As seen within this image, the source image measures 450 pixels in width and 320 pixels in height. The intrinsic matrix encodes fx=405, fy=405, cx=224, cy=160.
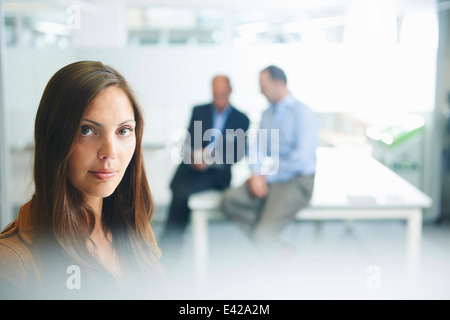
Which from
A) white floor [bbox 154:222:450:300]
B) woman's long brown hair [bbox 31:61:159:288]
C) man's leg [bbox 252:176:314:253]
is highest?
woman's long brown hair [bbox 31:61:159:288]

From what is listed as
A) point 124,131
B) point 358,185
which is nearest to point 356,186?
point 358,185

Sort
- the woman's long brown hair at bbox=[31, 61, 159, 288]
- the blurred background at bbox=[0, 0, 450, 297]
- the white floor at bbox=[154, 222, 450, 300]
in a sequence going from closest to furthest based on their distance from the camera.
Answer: the woman's long brown hair at bbox=[31, 61, 159, 288] → the white floor at bbox=[154, 222, 450, 300] → the blurred background at bbox=[0, 0, 450, 297]

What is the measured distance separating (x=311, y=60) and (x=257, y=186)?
359mm

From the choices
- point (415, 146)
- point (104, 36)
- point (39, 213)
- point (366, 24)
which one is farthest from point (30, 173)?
point (415, 146)

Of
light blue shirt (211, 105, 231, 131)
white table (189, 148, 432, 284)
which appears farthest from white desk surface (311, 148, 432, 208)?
light blue shirt (211, 105, 231, 131)

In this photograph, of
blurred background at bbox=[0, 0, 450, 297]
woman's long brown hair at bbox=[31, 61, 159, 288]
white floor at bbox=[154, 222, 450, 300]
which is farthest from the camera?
blurred background at bbox=[0, 0, 450, 297]

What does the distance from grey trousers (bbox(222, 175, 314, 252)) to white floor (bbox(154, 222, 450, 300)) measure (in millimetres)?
33

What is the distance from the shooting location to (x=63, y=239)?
2.12 feet

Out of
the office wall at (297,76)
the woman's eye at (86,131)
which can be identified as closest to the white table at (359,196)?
the office wall at (297,76)

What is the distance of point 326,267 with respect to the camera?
104 centimetres

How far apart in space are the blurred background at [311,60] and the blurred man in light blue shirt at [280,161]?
31 mm

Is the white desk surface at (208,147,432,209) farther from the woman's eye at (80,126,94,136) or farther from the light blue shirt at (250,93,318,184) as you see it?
the woman's eye at (80,126,94,136)

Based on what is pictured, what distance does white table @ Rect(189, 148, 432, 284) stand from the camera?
1048 mm

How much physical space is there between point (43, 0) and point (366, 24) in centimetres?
93
